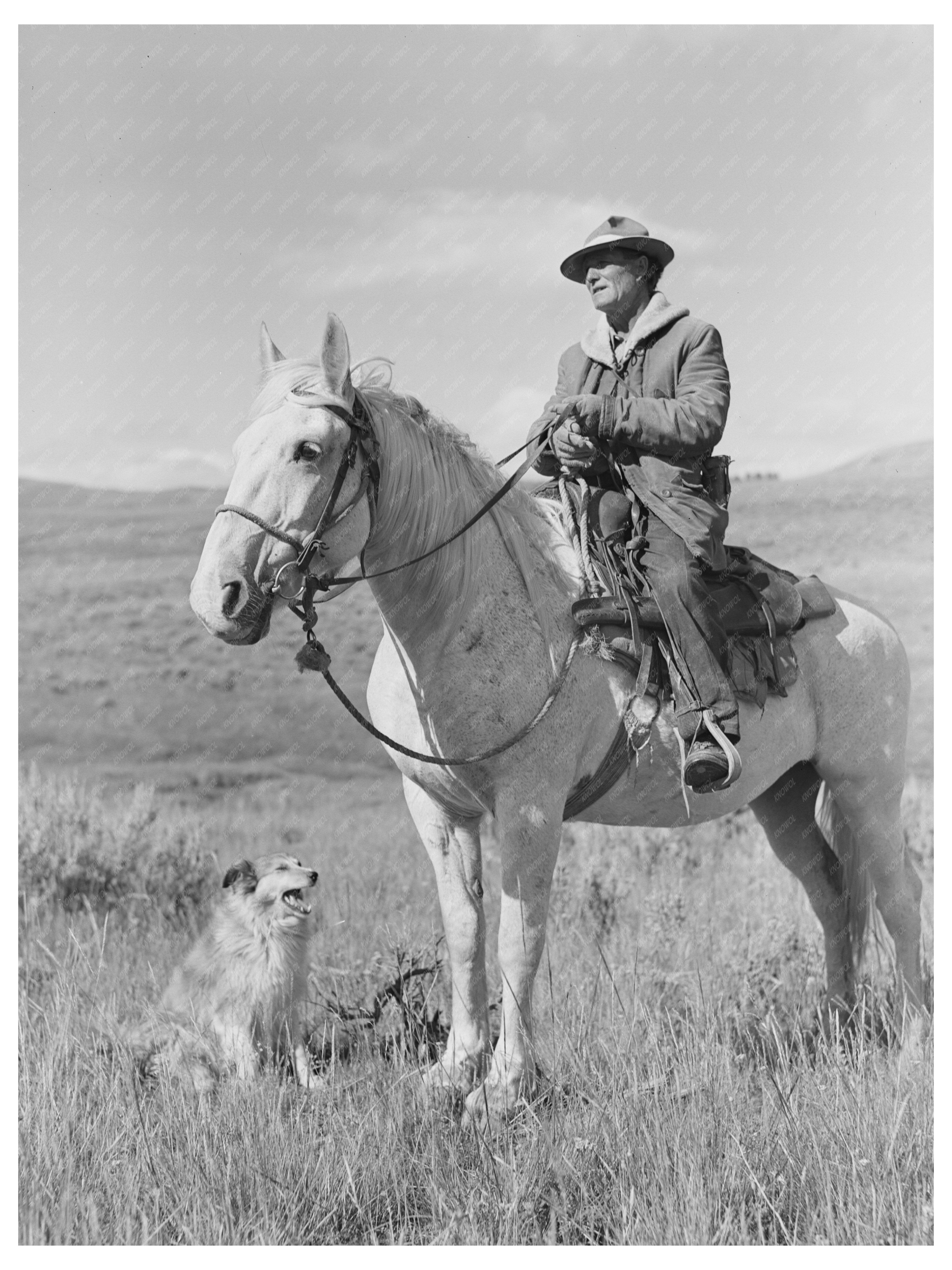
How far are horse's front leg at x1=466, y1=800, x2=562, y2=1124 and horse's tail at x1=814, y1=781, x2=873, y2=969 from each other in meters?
2.00

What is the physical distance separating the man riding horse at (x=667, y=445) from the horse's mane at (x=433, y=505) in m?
0.36

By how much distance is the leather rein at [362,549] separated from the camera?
3.70 meters

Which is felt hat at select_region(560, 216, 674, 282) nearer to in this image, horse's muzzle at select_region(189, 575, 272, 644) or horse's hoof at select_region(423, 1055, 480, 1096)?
horse's muzzle at select_region(189, 575, 272, 644)

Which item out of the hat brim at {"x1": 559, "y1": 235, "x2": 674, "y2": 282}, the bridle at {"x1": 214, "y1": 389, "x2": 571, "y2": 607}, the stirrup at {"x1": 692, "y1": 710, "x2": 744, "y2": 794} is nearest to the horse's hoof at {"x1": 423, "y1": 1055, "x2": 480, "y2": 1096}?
the stirrup at {"x1": 692, "y1": 710, "x2": 744, "y2": 794}

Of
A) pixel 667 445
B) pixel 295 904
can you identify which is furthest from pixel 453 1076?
pixel 667 445

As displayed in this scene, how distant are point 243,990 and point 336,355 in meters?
3.20

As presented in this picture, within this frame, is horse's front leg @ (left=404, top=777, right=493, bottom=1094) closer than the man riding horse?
No

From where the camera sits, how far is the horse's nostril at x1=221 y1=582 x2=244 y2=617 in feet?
11.7

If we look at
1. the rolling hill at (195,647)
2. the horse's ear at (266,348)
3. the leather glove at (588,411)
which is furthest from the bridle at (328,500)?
the rolling hill at (195,647)

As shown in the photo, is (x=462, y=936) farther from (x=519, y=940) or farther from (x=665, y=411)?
(x=665, y=411)

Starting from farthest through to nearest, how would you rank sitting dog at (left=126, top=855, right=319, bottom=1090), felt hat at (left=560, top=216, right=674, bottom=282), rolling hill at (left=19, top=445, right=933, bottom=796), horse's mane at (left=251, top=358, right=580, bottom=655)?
rolling hill at (left=19, top=445, right=933, bottom=796), sitting dog at (left=126, top=855, right=319, bottom=1090), felt hat at (left=560, top=216, right=674, bottom=282), horse's mane at (left=251, top=358, right=580, bottom=655)

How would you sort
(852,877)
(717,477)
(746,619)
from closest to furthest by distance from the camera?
1. (717,477)
2. (746,619)
3. (852,877)

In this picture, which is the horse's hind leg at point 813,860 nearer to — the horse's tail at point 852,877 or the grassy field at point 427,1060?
the horse's tail at point 852,877

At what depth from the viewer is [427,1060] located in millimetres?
4918
